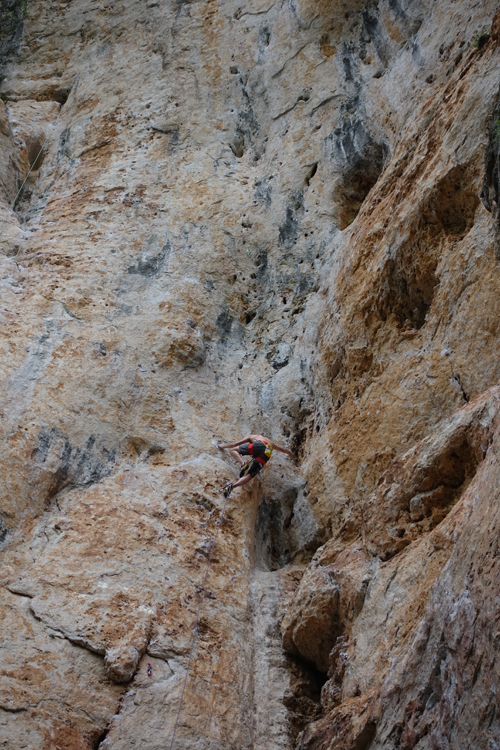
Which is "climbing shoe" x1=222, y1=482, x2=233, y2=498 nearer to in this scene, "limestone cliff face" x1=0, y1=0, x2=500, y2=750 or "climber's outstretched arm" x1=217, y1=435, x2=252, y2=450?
"limestone cliff face" x1=0, y1=0, x2=500, y2=750

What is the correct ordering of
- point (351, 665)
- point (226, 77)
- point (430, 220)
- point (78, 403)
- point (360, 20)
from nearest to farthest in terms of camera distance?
point (351, 665) → point (430, 220) → point (78, 403) → point (360, 20) → point (226, 77)

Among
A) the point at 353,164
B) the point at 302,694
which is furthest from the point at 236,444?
the point at 353,164

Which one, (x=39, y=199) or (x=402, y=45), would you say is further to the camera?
(x=39, y=199)

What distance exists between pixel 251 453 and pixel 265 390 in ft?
4.12

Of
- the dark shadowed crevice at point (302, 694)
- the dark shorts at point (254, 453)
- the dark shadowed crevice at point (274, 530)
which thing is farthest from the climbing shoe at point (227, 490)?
the dark shadowed crevice at point (302, 694)

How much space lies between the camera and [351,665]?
218 inches

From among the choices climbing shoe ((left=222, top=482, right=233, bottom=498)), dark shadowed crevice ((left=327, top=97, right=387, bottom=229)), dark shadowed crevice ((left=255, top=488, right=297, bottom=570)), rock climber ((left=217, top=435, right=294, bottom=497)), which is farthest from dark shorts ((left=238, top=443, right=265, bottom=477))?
dark shadowed crevice ((left=327, top=97, right=387, bottom=229))

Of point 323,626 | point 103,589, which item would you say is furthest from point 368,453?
point 103,589

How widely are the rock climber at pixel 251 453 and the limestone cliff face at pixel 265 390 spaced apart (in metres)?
0.15

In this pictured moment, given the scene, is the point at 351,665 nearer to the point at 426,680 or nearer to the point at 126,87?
the point at 426,680

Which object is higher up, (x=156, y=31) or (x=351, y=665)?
(x=156, y=31)

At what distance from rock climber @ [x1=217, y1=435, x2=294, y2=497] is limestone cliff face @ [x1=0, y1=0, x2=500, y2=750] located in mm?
154

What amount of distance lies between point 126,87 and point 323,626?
10.6 meters

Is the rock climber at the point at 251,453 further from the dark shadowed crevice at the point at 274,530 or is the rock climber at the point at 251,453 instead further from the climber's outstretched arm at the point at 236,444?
the dark shadowed crevice at the point at 274,530
